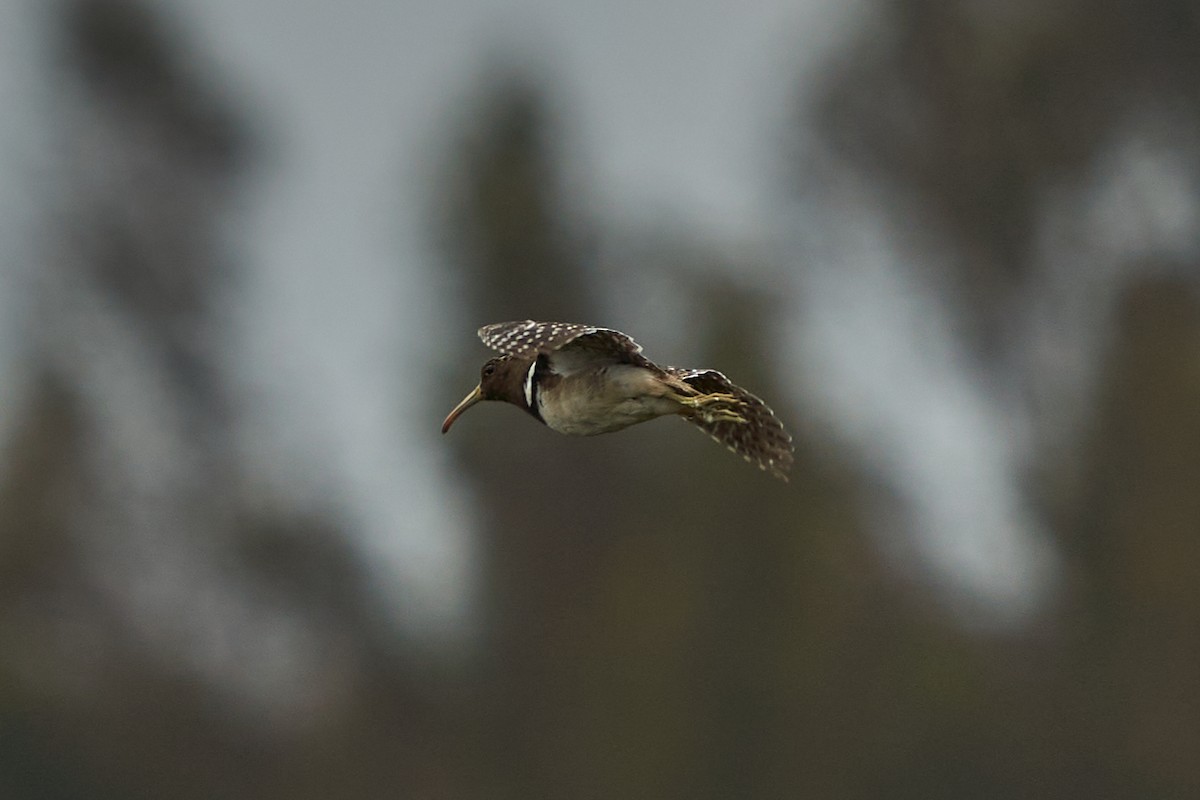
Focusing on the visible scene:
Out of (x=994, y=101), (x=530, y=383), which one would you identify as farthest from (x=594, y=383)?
(x=994, y=101)

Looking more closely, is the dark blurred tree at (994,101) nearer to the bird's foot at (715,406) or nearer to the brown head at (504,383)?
the brown head at (504,383)

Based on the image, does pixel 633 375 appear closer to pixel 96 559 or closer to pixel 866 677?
pixel 866 677

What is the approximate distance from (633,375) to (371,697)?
128 ft

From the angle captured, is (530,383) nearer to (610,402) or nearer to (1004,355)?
(610,402)

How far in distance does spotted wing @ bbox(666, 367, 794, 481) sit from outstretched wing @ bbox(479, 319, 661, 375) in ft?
1.88

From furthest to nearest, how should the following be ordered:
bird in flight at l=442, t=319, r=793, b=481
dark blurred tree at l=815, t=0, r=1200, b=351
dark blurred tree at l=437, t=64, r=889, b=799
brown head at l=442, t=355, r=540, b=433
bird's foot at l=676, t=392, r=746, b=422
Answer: dark blurred tree at l=815, t=0, r=1200, b=351
dark blurred tree at l=437, t=64, r=889, b=799
brown head at l=442, t=355, r=540, b=433
bird's foot at l=676, t=392, r=746, b=422
bird in flight at l=442, t=319, r=793, b=481

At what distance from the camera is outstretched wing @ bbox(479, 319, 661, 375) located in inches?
396

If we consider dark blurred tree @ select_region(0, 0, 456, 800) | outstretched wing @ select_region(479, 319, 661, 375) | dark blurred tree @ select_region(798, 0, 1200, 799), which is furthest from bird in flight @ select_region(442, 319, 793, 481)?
dark blurred tree @ select_region(0, 0, 456, 800)

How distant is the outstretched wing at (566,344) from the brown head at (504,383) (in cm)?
35

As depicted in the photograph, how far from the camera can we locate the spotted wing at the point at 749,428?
11.5 m

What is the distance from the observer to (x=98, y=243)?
177 feet

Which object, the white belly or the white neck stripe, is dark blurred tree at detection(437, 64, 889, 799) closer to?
the white neck stripe

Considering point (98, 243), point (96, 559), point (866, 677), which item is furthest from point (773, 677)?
point (98, 243)

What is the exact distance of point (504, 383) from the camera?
11.8 m
